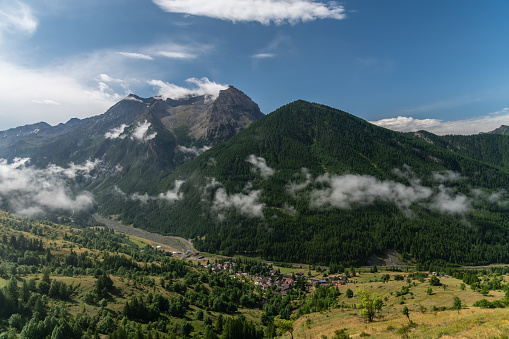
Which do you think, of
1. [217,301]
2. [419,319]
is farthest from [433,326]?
[217,301]

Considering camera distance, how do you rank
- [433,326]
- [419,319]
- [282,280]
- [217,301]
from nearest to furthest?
1. [433,326]
2. [419,319]
3. [217,301]
4. [282,280]

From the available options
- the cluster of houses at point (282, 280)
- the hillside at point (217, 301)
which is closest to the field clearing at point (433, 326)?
the hillside at point (217, 301)

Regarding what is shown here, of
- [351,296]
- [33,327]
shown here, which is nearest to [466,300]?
[351,296]

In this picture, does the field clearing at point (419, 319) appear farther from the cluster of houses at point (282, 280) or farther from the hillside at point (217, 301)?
the cluster of houses at point (282, 280)

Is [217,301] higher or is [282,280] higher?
[217,301]


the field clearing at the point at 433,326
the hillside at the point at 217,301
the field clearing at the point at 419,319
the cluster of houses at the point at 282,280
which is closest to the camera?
the field clearing at the point at 433,326

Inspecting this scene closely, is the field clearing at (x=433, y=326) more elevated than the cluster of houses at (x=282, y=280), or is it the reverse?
the field clearing at (x=433, y=326)

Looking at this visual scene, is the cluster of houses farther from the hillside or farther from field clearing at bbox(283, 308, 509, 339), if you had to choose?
field clearing at bbox(283, 308, 509, 339)

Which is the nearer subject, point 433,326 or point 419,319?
point 433,326

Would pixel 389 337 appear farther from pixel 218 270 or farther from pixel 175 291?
pixel 218 270

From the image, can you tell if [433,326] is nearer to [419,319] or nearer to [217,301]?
[419,319]

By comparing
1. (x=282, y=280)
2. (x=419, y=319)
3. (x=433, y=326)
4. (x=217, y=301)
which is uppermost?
(x=433, y=326)

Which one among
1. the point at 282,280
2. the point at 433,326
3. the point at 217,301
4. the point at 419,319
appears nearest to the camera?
the point at 433,326
